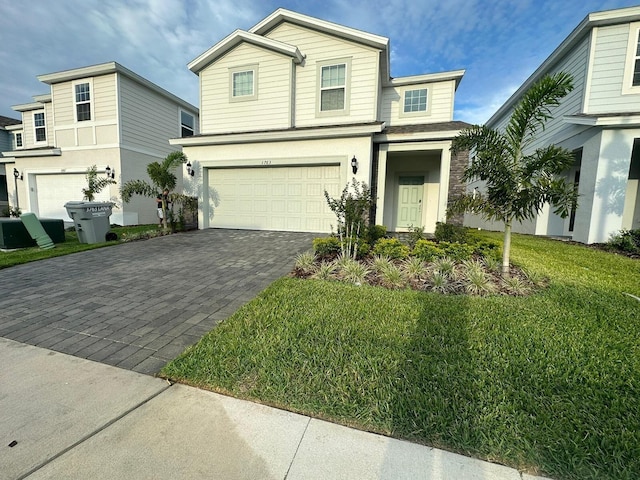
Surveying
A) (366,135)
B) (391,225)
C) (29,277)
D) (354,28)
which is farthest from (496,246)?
(29,277)

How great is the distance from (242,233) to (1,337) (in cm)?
703

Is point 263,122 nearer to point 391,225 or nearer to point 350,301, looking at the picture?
point 391,225

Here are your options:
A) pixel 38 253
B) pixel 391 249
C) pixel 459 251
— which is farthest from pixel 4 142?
pixel 459 251

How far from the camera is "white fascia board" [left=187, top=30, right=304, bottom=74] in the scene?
373 inches

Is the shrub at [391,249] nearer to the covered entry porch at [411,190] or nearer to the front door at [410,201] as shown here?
the covered entry porch at [411,190]

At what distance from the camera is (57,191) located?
13.4 m

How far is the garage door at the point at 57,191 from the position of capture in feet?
42.7

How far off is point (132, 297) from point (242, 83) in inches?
363

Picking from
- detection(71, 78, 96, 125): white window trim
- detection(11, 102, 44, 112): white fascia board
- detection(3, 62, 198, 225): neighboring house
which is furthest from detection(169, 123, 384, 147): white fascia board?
detection(11, 102, 44, 112): white fascia board

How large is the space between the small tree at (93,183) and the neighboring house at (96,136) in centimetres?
27

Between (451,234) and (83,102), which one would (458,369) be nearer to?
(451,234)

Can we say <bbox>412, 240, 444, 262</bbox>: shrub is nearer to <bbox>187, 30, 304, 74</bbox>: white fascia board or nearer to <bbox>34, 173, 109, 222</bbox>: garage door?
<bbox>187, 30, 304, 74</bbox>: white fascia board

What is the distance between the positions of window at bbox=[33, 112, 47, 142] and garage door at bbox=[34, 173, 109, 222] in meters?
2.87

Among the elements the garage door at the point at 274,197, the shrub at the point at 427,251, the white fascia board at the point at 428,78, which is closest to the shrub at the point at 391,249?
the shrub at the point at 427,251
